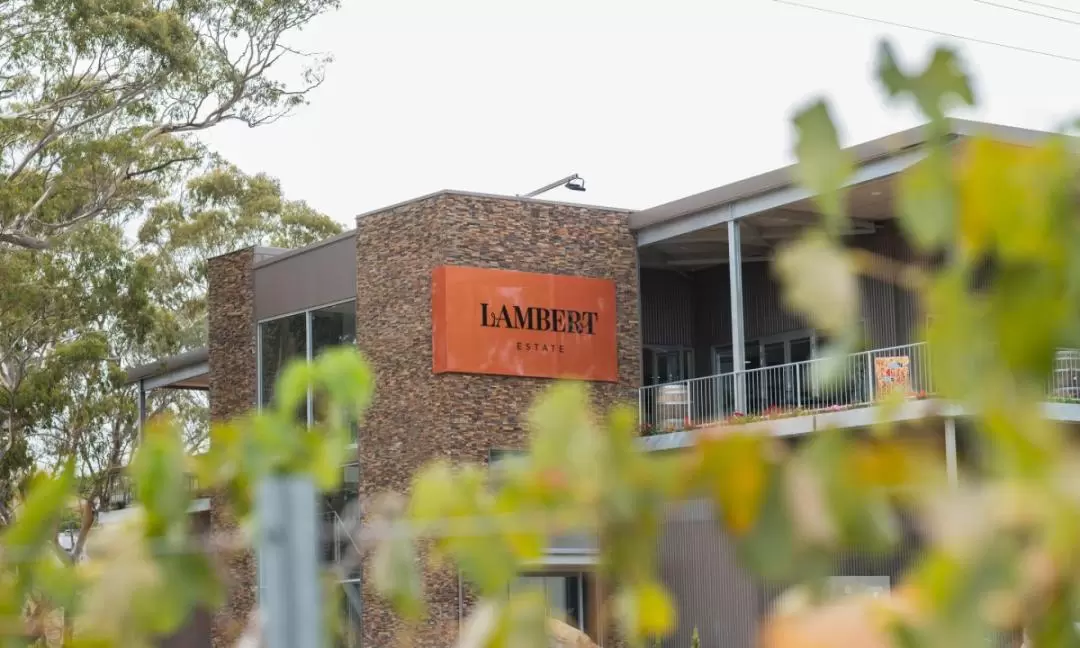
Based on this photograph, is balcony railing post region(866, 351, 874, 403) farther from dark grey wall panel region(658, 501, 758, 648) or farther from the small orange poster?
dark grey wall panel region(658, 501, 758, 648)

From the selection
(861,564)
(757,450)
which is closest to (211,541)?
(757,450)

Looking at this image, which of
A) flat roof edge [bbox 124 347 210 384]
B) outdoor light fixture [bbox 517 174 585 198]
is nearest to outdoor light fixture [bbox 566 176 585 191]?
outdoor light fixture [bbox 517 174 585 198]

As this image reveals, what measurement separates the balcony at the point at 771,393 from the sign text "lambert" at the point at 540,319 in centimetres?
118

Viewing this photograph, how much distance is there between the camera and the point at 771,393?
55.4ft

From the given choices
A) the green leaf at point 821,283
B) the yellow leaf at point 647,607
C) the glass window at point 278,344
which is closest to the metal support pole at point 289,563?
the yellow leaf at point 647,607

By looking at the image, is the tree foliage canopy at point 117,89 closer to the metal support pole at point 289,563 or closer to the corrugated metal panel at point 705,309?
the corrugated metal panel at point 705,309

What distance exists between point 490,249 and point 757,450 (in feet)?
55.0

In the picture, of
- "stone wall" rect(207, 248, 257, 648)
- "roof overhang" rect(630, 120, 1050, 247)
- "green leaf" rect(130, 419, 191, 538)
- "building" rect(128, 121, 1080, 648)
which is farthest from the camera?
"stone wall" rect(207, 248, 257, 648)

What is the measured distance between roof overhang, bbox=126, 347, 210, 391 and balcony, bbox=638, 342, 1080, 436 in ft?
30.4

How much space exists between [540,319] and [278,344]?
4220 mm

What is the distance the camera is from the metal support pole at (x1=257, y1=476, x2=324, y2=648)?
68 cm

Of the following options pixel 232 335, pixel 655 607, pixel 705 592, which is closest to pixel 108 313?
pixel 232 335

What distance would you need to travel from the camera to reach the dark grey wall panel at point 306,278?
60.6 feet

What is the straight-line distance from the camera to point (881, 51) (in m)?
0.56
